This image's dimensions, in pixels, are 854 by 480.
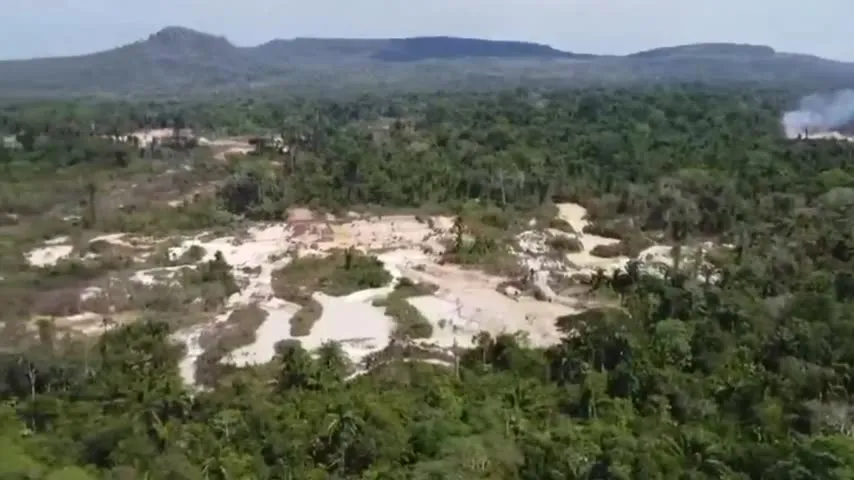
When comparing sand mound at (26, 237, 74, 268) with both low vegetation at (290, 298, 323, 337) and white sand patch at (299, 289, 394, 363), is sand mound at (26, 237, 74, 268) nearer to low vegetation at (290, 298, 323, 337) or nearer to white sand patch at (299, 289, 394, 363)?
low vegetation at (290, 298, 323, 337)

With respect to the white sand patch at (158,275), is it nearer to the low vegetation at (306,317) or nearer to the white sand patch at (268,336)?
the white sand patch at (268,336)

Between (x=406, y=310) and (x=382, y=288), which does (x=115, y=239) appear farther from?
(x=406, y=310)

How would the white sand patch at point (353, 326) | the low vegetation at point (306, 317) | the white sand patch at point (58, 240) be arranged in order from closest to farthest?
1. the white sand patch at point (353, 326)
2. the low vegetation at point (306, 317)
3. the white sand patch at point (58, 240)

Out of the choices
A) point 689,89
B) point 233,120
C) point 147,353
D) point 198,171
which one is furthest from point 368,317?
point 689,89

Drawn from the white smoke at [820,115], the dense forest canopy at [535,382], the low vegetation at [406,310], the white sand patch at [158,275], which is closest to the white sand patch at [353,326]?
the low vegetation at [406,310]

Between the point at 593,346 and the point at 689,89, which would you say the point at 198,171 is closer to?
the point at 593,346

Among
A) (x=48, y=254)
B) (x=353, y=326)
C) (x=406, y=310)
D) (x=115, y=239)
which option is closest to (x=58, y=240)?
(x=115, y=239)
